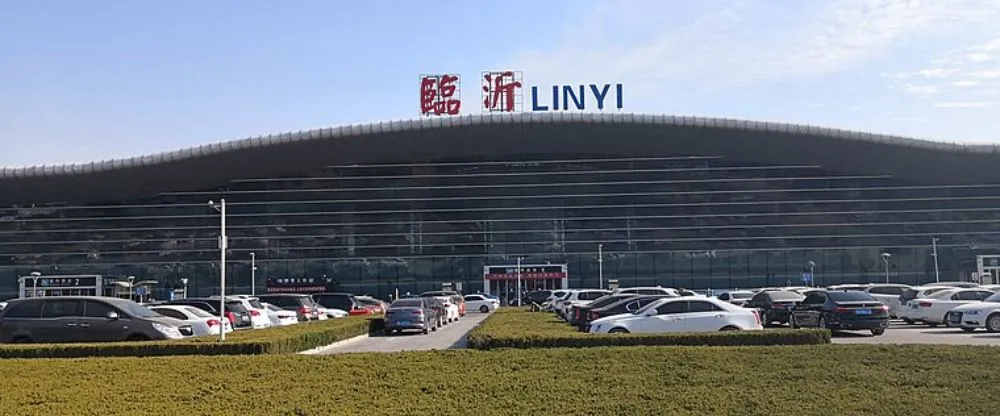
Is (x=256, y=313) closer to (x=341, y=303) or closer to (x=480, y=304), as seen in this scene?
(x=341, y=303)

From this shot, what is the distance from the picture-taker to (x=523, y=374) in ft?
38.0

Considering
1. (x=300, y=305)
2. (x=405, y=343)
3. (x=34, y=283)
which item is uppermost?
(x=34, y=283)

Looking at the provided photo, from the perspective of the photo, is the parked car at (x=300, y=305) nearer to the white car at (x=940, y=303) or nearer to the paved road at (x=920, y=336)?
the paved road at (x=920, y=336)

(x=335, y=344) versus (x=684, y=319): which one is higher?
(x=684, y=319)

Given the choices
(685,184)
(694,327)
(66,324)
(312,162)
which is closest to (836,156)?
(685,184)

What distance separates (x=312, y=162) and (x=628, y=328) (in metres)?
53.8

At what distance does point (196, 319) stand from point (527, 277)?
49.9 m

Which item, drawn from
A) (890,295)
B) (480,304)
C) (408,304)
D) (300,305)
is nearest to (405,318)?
(408,304)

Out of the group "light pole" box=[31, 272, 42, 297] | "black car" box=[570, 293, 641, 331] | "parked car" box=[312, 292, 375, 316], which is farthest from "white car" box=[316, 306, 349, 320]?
"light pole" box=[31, 272, 42, 297]

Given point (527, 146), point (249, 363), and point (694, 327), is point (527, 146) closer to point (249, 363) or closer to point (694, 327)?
point (694, 327)

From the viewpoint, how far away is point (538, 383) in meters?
11.0

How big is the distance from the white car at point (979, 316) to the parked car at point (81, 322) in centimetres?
2112

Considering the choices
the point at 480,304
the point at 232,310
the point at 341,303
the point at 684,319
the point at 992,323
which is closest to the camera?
the point at 684,319

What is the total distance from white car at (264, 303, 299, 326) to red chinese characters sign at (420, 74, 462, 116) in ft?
98.4
